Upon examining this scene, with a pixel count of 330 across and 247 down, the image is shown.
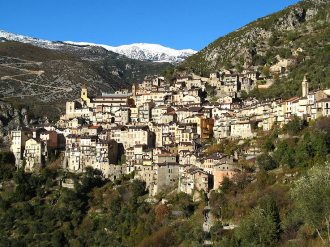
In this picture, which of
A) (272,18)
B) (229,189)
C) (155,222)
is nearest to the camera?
(229,189)

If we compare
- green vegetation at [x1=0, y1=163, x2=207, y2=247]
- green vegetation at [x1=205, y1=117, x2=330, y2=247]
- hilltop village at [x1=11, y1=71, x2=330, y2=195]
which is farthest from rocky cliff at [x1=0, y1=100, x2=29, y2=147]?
green vegetation at [x1=205, y1=117, x2=330, y2=247]

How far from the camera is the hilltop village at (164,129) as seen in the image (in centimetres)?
5241

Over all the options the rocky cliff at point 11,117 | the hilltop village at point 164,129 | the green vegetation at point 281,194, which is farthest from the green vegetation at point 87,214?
the rocky cliff at point 11,117

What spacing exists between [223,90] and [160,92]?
9.62 m

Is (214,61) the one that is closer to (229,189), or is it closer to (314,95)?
(314,95)

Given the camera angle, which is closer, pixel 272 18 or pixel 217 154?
pixel 217 154

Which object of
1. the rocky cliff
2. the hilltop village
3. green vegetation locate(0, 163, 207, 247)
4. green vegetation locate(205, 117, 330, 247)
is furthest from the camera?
the rocky cliff

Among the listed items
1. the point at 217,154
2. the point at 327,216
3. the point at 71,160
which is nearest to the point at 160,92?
the point at 71,160

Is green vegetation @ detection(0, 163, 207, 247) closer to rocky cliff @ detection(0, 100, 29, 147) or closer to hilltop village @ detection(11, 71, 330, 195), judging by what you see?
hilltop village @ detection(11, 71, 330, 195)

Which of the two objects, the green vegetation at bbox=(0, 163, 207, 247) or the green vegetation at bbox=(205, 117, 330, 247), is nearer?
the green vegetation at bbox=(205, 117, 330, 247)

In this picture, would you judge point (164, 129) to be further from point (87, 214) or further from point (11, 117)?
point (11, 117)

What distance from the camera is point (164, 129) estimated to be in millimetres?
65312

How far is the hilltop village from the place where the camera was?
5241 centimetres

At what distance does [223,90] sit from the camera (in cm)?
7538
